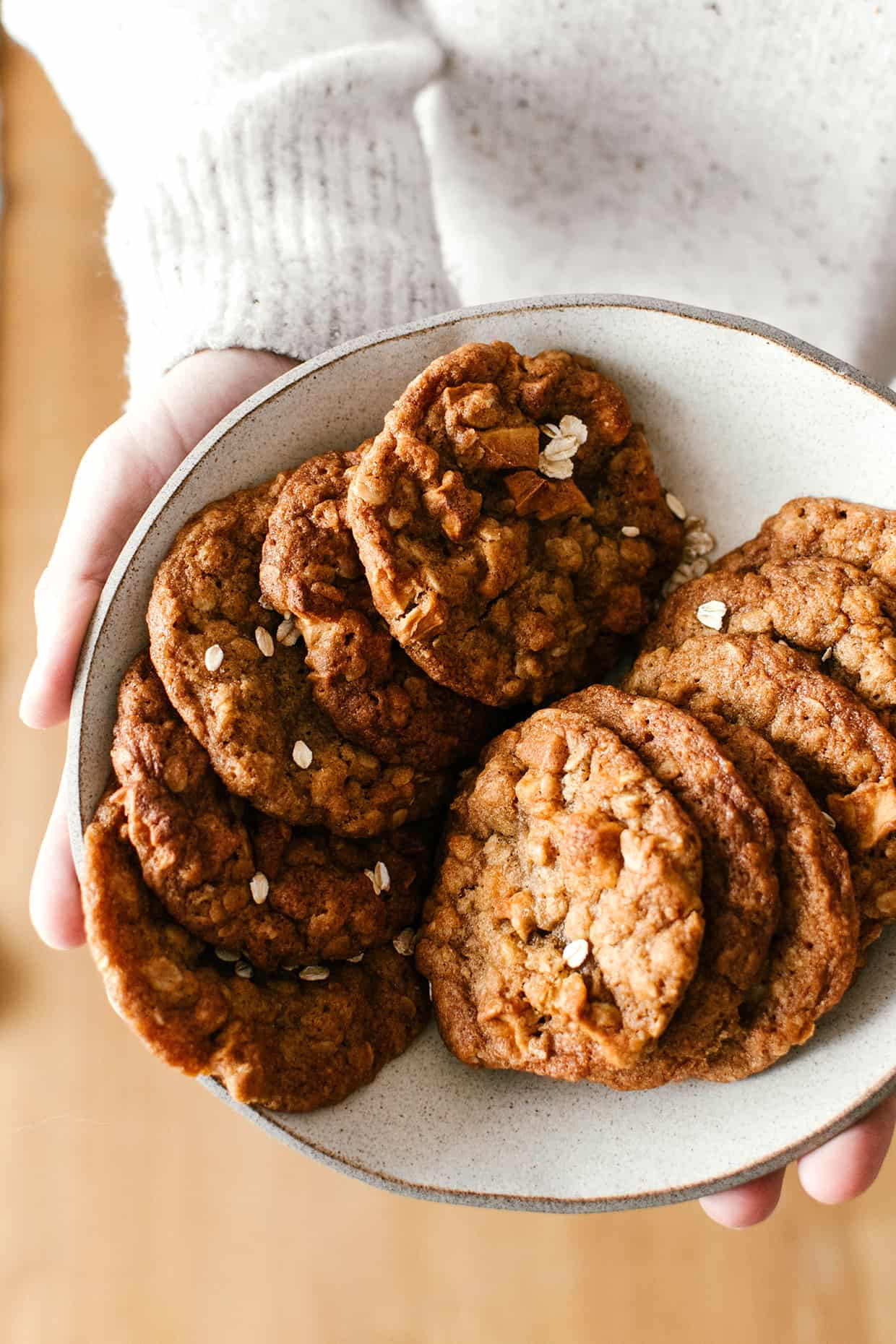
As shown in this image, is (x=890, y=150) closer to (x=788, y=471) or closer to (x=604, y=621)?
(x=788, y=471)

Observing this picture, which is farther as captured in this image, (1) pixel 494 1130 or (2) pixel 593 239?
(2) pixel 593 239

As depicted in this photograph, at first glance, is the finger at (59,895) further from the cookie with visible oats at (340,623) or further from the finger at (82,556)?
the cookie with visible oats at (340,623)

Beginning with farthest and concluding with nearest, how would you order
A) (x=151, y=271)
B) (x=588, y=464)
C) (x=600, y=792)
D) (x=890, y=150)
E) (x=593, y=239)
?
(x=593, y=239) < (x=151, y=271) < (x=890, y=150) < (x=588, y=464) < (x=600, y=792)

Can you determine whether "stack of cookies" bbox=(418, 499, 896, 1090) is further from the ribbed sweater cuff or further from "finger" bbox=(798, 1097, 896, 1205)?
the ribbed sweater cuff

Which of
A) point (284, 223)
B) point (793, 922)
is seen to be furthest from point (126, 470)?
point (793, 922)

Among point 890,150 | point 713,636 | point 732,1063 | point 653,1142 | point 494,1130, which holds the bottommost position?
point 494,1130

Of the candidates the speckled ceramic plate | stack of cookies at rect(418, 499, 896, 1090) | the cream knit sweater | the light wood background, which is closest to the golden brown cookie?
stack of cookies at rect(418, 499, 896, 1090)

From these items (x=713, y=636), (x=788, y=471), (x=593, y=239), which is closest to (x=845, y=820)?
(x=713, y=636)

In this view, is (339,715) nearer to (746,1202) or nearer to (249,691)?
(249,691)
